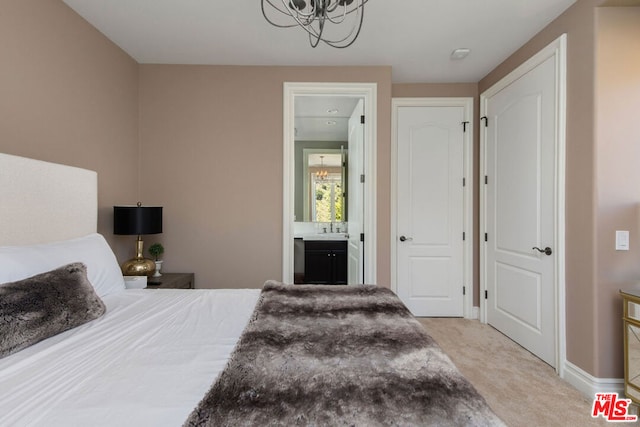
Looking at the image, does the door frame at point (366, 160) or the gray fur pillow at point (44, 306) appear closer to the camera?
the gray fur pillow at point (44, 306)

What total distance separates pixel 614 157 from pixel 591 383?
4.86 feet

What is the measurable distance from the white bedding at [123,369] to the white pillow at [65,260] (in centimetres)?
36

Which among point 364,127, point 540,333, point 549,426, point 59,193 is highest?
point 364,127

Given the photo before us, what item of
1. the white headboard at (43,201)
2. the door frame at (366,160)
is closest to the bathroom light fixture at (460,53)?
the door frame at (366,160)

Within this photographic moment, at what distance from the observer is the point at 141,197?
9.78 feet

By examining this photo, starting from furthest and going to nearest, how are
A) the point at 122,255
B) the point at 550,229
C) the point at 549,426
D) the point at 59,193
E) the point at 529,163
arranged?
the point at 122,255
the point at 529,163
the point at 550,229
the point at 59,193
the point at 549,426

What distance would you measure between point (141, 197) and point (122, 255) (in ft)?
1.96

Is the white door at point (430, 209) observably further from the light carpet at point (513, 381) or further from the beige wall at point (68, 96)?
the beige wall at point (68, 96)

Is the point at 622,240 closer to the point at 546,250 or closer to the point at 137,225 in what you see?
the point at 546,250

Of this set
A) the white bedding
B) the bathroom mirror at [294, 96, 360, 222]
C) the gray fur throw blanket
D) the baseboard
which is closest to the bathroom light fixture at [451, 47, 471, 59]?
the bathroom mirror at [294, 96, 360, 222]

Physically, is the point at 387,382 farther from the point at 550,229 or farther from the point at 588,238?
the point at 550,229

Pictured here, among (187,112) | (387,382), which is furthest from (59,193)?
(387,382)

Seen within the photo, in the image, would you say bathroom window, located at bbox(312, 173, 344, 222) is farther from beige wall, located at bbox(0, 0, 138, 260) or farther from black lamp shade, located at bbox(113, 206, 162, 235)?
black lamp shade, located at bbox(113, 206, 162, 235)

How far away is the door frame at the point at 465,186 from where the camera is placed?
11.0 feet
